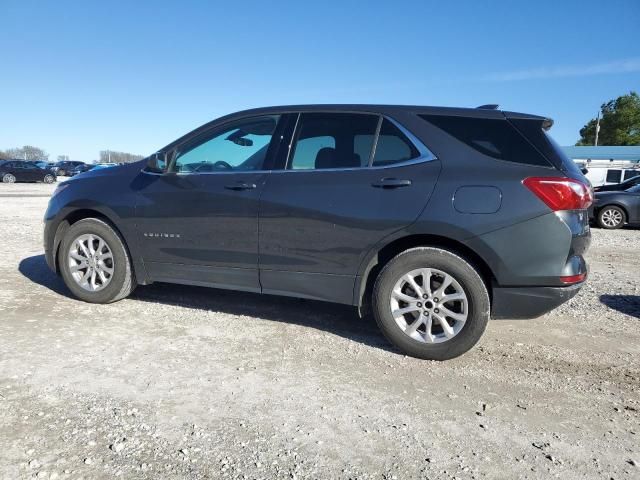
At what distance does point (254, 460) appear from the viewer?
Answer: 229cm

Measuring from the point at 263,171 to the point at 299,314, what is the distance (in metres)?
1.35

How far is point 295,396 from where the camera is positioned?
2924 millimetres

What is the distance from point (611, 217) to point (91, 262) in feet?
41.4

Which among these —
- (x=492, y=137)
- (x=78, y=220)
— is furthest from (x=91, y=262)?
(x=492, y=137)

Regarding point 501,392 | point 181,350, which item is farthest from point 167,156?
point 501,392

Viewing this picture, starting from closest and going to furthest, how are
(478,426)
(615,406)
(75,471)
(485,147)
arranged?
(75,471) < (478,426) < (615,406) < (485,147)

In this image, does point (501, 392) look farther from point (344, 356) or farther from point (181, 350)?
point (181, 350)

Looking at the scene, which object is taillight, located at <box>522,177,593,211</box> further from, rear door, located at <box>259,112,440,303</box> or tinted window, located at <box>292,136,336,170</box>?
tinted window, located at <box>292,136,336,170</box>

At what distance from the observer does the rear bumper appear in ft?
10.8

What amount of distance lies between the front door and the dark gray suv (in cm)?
1

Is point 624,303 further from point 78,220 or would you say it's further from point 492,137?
point 78,220

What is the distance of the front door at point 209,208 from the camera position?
399 centimetres

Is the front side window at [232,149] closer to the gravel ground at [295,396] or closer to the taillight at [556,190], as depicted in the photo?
the gravel ground at [295,396]

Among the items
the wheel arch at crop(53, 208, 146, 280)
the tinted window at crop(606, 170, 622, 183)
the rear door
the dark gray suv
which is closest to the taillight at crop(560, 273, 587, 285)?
the dark gray suv
